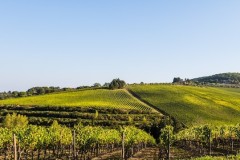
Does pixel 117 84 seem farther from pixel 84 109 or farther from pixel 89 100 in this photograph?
pixel 84 109

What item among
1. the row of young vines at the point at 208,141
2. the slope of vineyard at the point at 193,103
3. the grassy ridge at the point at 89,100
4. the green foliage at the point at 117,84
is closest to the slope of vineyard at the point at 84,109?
the grassy ridge at the point at 89,100

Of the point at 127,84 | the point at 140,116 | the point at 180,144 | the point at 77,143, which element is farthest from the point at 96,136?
the point at 127,84

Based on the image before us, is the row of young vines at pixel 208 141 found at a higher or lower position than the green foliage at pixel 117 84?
lower

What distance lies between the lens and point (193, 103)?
15088 cm

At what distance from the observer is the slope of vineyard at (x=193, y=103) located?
134m

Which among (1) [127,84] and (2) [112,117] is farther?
(1) [127,84]

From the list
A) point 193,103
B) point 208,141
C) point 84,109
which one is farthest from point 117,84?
point 208,141

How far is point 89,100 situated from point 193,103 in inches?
1741

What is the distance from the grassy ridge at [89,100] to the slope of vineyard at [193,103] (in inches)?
293

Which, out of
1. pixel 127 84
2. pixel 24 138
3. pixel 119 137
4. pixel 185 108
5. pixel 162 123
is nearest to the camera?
pixel 24 138

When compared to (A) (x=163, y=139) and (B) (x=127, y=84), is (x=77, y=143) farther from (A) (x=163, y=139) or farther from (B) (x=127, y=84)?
(B) (x=127, y=84)

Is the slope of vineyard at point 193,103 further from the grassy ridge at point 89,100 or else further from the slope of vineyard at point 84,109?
the slope of vineyard at point 84,109

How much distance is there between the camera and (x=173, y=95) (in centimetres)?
16275

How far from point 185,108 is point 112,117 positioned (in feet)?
103
